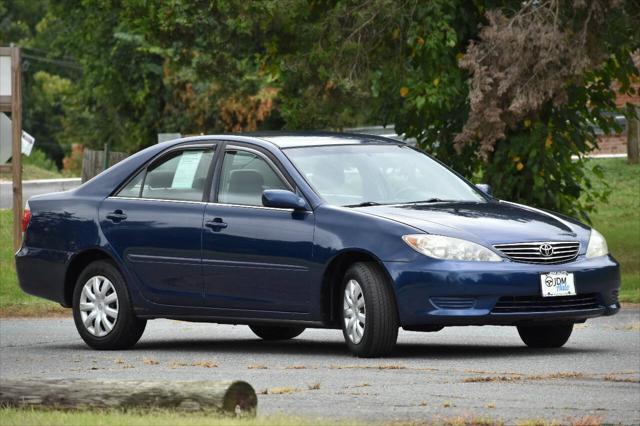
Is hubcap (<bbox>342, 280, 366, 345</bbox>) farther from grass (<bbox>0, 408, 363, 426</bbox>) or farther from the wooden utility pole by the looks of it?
the wooden utility pole

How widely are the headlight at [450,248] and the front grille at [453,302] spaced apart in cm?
28

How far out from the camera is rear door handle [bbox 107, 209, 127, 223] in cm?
1457

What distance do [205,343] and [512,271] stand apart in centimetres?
353

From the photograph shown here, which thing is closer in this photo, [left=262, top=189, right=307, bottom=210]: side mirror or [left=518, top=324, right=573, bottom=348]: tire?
[left=262, top=189, right=307, bottom=210]: side mirror

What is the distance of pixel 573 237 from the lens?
1318 centimetres

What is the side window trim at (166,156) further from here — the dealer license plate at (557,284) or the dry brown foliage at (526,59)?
the dry brown foliage at (526,59)

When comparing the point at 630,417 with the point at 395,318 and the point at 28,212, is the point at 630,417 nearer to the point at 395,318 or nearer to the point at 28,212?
the point at 395,318

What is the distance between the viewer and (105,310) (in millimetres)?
14539

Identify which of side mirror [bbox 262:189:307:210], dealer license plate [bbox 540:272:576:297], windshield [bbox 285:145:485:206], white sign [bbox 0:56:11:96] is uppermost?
white sign [bbox 0:56:11:96]

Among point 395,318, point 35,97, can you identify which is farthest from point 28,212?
point 35,97

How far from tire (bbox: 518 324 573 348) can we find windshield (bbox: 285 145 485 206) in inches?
43.6

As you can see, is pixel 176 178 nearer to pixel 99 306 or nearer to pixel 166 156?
pixel 166 156

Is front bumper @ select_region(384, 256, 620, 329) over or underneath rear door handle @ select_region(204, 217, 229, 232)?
underneath

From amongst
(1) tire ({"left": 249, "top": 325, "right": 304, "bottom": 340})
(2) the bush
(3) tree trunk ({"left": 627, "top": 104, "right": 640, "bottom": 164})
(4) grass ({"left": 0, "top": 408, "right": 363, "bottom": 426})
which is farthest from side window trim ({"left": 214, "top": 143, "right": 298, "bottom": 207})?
(2) the bush
